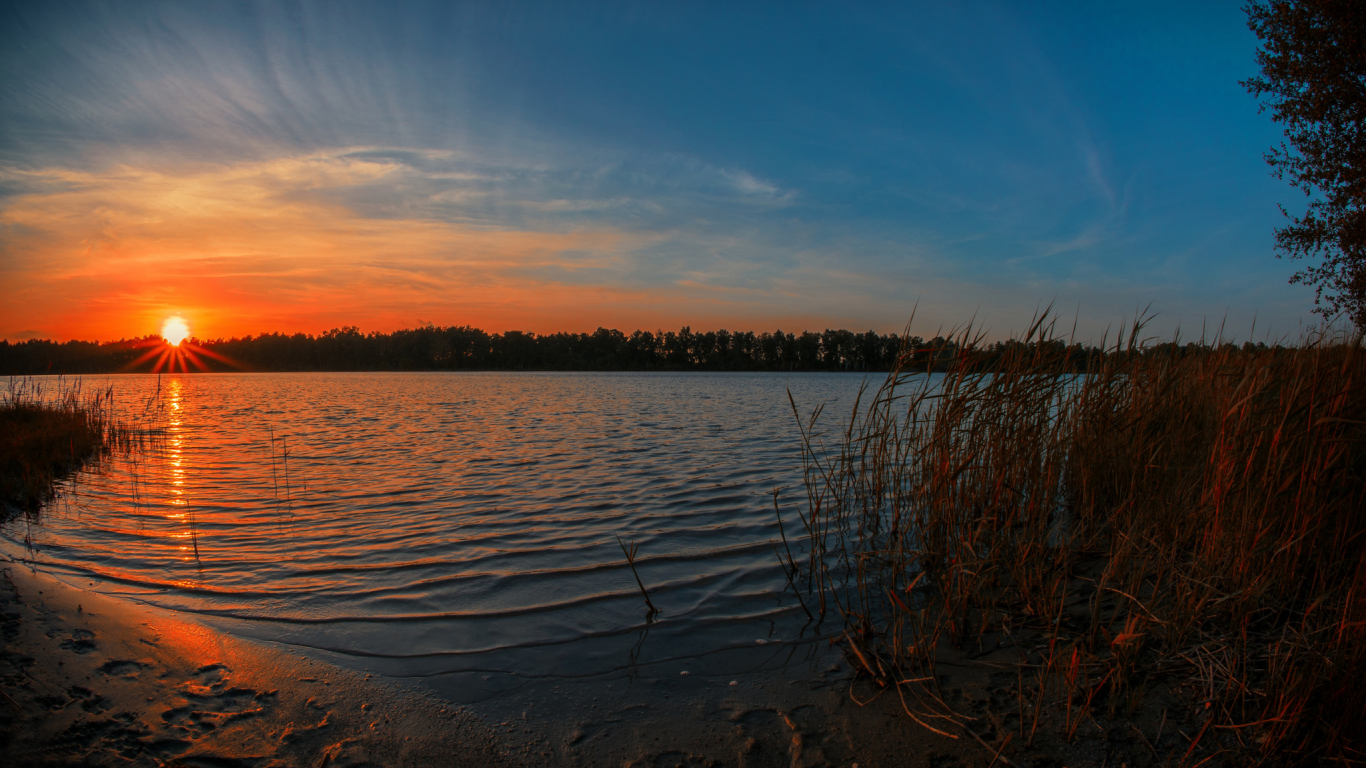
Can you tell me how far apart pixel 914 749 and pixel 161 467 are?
604 inches

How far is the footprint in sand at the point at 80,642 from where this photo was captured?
12.8 feet

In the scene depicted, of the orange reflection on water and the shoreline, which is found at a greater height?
the shoreline

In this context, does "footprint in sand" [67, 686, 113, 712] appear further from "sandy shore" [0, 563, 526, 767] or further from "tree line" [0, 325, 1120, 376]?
"tree line" [0, 325, 1120, 376]

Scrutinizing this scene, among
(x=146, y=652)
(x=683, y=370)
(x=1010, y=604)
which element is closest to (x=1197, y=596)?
(x=1010, y=604)

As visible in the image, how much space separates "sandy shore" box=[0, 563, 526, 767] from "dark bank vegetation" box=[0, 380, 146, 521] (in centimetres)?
703

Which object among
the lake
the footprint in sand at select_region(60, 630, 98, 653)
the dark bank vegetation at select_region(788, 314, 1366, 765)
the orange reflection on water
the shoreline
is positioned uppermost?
the dark bank vegetation at select_region(788, 314, 1366, 765)

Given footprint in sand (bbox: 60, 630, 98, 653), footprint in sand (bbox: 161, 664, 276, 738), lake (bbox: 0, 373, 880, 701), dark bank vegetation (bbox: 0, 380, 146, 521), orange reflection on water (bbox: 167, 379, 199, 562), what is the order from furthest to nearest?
dark bank vegetation (bbox: 0, 380, 146, 521) < orange reflection on water (bbox: 167, 379, 199, 562) < lake (bbox: 0, 373, 880, 701) < footprint in sand (bbox: 60, 630, 98, 653) < footprint in sand (bbox: 161, 664, 276, 738)

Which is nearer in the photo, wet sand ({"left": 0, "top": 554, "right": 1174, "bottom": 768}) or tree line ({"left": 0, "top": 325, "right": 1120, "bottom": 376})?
wet sand ({"left": 0, "top": 554, "right": 1174, "bottom": 768})

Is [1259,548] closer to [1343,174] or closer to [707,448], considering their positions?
[707,448]

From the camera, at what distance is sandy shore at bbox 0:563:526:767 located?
295 cm

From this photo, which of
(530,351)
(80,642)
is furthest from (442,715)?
(530,351)

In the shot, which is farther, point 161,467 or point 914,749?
point 161,467

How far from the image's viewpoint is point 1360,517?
392 cm

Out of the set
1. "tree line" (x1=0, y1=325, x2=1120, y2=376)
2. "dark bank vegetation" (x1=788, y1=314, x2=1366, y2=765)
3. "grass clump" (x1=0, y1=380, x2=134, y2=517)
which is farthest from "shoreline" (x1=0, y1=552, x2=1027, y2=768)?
"tree line" (x1=0, y1=325, x2=1120, y2=376)
